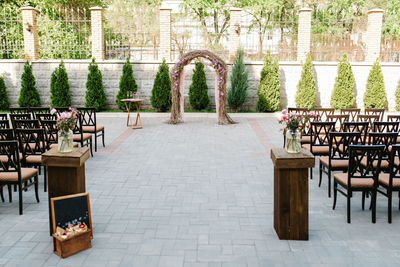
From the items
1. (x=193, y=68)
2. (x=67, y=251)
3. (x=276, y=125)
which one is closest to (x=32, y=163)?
(x=67, y=251)

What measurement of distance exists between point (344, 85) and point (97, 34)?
1085 centimetres

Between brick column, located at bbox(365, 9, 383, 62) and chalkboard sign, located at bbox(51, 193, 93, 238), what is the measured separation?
15660mm

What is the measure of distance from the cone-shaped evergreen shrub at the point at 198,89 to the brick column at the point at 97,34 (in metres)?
4.23

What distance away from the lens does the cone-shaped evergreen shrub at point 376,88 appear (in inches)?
629

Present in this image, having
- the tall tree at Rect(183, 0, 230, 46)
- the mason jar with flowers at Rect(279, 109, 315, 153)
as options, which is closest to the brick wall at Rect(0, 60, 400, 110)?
the tall tree at Rect(183, 0, 230, 46)

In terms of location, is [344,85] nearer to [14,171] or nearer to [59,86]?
[59,86]

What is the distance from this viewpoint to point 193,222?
5.25 meters

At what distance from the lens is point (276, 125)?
13.5 metres

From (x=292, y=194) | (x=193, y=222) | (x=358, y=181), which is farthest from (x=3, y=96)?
(x=358, y=181)

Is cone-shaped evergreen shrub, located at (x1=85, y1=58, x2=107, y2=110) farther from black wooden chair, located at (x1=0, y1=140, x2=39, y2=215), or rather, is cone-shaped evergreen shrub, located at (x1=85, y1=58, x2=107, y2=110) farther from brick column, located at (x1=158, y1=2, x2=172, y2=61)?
black wooden chair, located at (x1=0, y1=140, x2=39, y2=215)

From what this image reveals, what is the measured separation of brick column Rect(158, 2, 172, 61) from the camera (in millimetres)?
16438

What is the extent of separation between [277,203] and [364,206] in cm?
193

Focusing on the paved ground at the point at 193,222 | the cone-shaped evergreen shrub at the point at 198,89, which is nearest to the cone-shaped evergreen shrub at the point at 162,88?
the cone-shaped evergreen shrub at the point at 198,89

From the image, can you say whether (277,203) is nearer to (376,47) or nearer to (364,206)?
(364,206)
